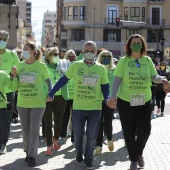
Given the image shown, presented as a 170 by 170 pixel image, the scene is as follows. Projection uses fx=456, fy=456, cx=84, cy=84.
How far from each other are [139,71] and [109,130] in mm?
2204

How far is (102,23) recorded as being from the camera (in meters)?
65.1

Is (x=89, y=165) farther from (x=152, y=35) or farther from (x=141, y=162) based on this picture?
(x=152, y=35)

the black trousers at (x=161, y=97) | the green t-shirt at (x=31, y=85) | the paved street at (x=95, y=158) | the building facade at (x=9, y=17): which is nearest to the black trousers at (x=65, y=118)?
the paved street at (x=95, y=158)

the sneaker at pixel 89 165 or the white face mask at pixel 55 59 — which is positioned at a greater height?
the white face mask at pixel 55 59

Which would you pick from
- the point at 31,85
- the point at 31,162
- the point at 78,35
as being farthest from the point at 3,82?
the point at 78,35

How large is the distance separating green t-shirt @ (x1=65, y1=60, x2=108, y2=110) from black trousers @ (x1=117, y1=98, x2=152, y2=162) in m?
0.45

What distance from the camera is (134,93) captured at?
22.2 ft

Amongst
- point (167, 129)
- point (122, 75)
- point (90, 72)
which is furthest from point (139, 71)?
point (167, 129)

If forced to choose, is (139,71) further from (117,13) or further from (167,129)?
(117,13)

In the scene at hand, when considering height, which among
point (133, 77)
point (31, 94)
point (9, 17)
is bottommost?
point (31, 94)

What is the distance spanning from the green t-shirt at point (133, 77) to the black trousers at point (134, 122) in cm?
13

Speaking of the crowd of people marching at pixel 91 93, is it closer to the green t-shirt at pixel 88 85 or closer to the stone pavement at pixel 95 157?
the green t-shirt at pixel 88 85

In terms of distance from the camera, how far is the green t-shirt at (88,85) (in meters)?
7.08

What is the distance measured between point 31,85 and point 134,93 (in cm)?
169
